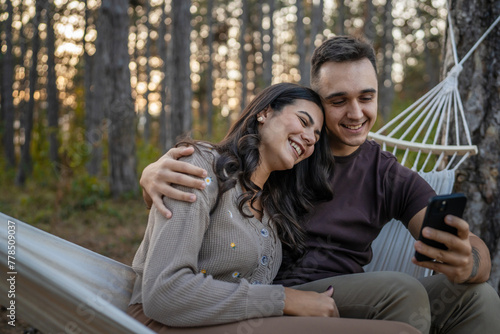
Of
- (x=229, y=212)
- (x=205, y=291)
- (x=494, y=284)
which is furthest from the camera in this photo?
(x=494, y=284)

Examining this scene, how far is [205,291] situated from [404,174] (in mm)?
930

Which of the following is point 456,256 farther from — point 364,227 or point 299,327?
point 299,327

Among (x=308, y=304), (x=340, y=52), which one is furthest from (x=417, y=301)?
(x=340, y=52)

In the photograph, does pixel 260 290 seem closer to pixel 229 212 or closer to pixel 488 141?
pixel 229 212

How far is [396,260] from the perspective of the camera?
181 cm

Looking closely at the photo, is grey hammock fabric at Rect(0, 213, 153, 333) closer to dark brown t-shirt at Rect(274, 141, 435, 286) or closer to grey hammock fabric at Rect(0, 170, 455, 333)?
grey hammock fabric at Rect(0, 170, 455, 333)

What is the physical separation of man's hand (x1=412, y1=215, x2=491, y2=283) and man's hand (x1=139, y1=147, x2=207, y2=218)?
2.12ft

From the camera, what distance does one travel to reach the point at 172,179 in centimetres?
119

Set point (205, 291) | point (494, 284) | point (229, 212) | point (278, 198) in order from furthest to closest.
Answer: point (494, 284), point (278, 198), point (229, 212), point (205, 291)

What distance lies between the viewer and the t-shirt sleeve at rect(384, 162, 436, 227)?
162 centimetres

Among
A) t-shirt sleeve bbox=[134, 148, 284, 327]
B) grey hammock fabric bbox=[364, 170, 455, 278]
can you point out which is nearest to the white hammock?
grey hammock fabric bbox=[364, 170, 455, 278]

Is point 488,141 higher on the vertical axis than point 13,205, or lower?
higher

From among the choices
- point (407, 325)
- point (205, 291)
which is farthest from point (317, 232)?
point (205, 291)

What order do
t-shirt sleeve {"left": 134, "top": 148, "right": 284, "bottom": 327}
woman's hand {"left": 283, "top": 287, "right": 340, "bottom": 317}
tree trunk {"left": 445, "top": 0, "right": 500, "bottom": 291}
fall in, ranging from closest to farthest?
t-shirt sleeve {"left": 134, "top": 148, "right": 284, "bottom": 327}, woman's hand {"left": 283, "top": 287, "right": 340, "bottom": 317}, tree trunk {"left": 445, "top": 0, "right": 500, "bottom": 291}
